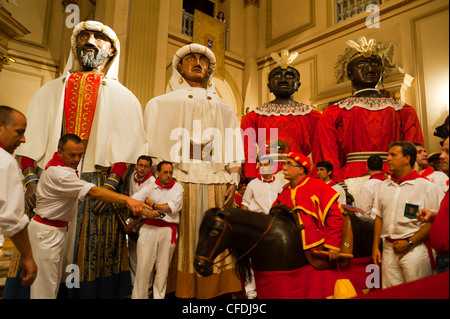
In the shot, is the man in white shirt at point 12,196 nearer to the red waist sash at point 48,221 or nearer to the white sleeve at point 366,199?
the red waist sash at point 48,221

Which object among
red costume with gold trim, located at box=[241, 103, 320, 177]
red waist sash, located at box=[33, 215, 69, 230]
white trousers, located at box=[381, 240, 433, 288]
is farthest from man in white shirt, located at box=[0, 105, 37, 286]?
red costume with gold trim, located at box=[241, 103, 320, 177]

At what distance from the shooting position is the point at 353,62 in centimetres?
429

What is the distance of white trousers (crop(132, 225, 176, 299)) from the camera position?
2.87 metres

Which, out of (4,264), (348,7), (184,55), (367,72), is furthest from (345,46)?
(4,264)

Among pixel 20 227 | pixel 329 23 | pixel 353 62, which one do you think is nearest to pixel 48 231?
pixel 20 227

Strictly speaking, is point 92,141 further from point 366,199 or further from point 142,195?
point 366,199

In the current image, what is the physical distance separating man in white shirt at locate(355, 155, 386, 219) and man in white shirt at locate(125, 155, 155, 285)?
2.11 metres

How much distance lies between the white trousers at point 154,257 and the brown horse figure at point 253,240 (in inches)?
23.7

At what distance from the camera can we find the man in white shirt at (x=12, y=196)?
1733 mm

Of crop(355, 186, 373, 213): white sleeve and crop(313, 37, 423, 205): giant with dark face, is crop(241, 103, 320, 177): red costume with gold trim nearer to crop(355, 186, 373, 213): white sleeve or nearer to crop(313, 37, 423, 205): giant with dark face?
crop(313, 37, 423, 205): giant with dark face

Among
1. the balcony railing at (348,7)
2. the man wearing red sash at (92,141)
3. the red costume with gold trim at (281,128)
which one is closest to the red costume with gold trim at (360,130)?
the red costume with gold trim at (281,128)

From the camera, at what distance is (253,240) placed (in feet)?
8.57

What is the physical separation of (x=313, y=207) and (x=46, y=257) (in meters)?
1.97

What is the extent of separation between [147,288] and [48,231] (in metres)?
0.96
